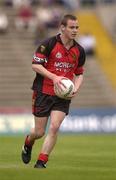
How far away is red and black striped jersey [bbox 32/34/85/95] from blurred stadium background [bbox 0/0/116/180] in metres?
7.68

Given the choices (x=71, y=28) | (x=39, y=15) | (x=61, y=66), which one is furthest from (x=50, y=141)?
(x=39, y=15)

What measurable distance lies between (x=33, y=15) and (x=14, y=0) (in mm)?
1247

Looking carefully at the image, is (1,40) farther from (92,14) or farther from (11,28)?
(92,14)

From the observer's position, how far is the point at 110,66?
38188mm

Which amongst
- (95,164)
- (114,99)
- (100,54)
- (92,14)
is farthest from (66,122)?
(95,164)

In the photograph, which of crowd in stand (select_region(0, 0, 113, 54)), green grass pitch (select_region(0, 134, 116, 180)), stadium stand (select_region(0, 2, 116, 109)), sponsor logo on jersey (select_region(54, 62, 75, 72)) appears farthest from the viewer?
crowd in stand (select_region(0, 0, 113, 54))

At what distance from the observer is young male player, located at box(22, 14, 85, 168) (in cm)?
1382

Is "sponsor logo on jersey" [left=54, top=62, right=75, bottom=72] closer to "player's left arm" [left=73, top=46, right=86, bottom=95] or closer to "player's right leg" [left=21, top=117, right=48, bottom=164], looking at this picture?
"player's left arm" [left=73, top=46, right=86, bottom=95]

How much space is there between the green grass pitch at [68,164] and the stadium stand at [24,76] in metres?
12.0

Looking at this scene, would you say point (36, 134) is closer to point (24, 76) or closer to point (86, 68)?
point (24, 76)

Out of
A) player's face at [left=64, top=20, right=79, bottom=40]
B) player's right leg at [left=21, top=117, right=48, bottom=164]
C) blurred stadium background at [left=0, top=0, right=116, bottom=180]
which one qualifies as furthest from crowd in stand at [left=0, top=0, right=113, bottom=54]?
player's face at [left=64, top=20, right=79, bottom=40]

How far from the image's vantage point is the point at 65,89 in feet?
45.1

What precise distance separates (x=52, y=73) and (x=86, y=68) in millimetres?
23382

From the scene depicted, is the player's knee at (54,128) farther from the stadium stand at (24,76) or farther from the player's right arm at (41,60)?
the stadium stand at (24,76)
